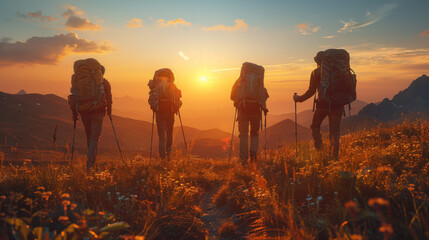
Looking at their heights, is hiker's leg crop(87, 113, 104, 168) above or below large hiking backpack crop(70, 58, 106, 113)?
→ below

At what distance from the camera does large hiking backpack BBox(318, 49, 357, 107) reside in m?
7.81

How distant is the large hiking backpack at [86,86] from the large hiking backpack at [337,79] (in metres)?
6.22

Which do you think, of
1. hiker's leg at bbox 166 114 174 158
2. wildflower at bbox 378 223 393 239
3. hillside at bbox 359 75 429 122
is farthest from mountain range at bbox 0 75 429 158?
wildflower at bbox 378 223 393 239

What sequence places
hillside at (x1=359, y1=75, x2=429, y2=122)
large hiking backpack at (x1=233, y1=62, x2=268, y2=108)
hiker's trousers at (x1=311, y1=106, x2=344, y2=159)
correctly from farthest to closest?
hillside at (x1=359, y1=75, x2=429, y2=122) → large hiking backpack at (x1=233, y1=62, x2=268, y2=108) → hiker's trousers at (x1=311, y1=106, x2=344, y2=159)

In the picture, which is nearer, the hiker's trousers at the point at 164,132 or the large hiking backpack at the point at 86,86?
the large hiking backpack at the point at 86,86

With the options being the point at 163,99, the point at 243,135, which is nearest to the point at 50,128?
the point at 163,99

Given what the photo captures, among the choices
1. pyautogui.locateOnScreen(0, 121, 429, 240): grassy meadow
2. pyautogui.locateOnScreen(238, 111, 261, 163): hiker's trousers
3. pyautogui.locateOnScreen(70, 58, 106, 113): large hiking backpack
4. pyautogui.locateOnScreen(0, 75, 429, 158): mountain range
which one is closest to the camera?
pyautogui.locateOnScreen(0, 121, 429, 240): grassy meadow

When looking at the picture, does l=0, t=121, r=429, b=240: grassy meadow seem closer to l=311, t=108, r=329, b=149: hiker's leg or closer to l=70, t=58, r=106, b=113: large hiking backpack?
l=311, t=108, r=329, b=149: hiker's leg

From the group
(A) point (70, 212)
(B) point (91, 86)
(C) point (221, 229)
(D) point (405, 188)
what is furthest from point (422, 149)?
(B) point (91, 86)

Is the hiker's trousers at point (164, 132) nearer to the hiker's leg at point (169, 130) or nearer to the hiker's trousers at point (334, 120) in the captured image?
the hiker's leg at point (169, 130)

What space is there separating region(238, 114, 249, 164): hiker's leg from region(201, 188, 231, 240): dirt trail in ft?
8.80

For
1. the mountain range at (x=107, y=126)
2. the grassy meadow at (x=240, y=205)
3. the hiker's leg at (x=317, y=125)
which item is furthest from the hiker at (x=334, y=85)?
the mountain range at (x=107, y=126)

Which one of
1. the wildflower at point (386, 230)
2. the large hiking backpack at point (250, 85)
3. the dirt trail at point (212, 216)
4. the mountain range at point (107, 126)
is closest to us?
the wildflower at point (386, 230)

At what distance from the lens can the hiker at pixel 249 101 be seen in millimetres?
9305
